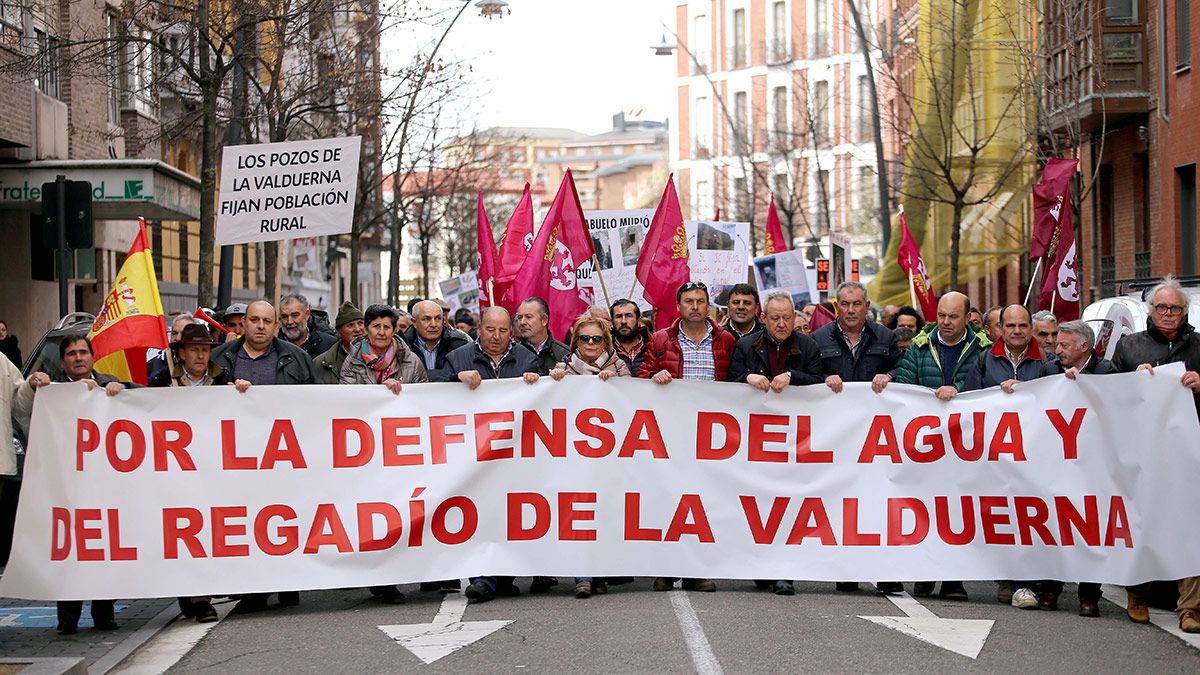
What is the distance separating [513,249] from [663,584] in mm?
6857

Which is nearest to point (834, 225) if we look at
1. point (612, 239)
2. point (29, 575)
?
point (612, 239)

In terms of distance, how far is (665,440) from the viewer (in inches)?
408

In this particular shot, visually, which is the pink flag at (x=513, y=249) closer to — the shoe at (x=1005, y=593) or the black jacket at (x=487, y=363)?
the black jacket at (x=487, y=363)

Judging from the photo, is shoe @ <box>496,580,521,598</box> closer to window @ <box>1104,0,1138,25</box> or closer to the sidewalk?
the sidewalk

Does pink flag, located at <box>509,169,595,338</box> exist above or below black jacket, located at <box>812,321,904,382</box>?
above

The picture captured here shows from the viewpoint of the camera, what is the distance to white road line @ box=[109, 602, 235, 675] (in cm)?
856

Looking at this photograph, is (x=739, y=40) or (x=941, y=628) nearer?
(x=941, y=628)

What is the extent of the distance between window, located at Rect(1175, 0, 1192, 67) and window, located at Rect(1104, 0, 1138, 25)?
1.21 m

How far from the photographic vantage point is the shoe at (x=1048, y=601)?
9.98 m

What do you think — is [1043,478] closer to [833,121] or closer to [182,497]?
[182,497]

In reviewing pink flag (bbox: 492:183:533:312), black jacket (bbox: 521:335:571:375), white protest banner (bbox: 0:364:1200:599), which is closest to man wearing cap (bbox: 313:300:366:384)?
white protest banner (bbox: 0:364:1200:599)

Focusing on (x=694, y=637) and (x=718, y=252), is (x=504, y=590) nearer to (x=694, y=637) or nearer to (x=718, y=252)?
(x=694, y=637)

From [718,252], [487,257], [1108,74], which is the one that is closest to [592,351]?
[487,257]

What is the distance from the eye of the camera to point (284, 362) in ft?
34.5
